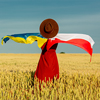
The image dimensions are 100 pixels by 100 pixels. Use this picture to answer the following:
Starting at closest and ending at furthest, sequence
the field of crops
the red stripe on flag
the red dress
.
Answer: the field of crops, the red stripe on flag, the red dress

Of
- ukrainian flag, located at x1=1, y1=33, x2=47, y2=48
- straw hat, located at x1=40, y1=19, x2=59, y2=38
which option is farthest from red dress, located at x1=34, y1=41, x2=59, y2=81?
straw hat, located at x1=40, y1=19, x2=59, y2=38

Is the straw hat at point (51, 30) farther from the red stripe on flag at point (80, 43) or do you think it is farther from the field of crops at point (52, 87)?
the field of crops at point (52, 87)

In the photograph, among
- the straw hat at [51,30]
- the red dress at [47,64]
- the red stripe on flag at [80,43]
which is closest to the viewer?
the straw hat at [51,30]

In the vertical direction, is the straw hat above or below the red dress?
above

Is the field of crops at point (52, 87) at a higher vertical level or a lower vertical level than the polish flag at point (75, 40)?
lower

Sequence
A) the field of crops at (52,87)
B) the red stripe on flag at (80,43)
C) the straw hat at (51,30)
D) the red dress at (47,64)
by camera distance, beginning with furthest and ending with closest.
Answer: the red dress at (47,64), the red stripe on flag at (80,43), the straw hat at (51,30), the field of crops at (52,87)

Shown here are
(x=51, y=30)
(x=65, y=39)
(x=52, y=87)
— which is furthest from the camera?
(x=52, y=87)

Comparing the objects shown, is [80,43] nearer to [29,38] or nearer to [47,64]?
[47,64]

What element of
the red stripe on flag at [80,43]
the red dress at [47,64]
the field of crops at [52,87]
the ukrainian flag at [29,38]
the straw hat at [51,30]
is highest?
the straw hat at [51,30]

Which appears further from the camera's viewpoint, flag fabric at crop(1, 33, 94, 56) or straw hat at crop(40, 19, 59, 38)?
flag fabric at crop(1, 33, 94, 56)

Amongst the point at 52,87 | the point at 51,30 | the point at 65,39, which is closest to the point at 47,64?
the point at 52,87

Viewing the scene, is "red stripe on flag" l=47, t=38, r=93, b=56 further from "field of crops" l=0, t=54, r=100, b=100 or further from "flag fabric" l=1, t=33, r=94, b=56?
"field of crops" l=0, t=54, r=100, b=100

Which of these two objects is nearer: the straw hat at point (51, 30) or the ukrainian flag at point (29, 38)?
the straw hat at point (51, 30)

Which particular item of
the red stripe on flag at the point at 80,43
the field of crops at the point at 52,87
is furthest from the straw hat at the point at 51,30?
the field of crops at the point at 52,87
